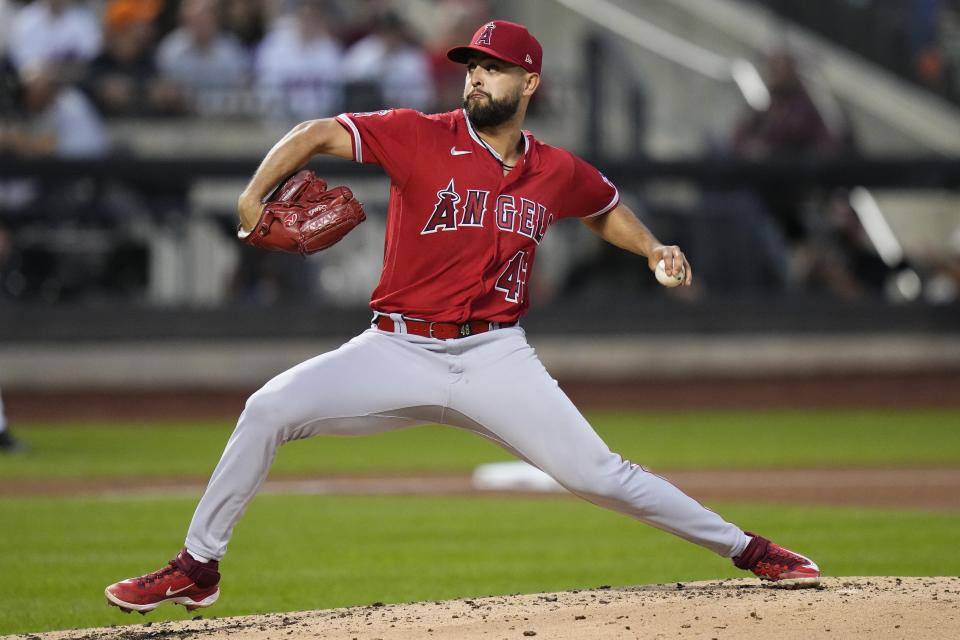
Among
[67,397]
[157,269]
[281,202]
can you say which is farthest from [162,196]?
[281,202]

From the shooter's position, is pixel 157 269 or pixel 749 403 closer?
pixel 157 269

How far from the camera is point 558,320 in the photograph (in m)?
15.1

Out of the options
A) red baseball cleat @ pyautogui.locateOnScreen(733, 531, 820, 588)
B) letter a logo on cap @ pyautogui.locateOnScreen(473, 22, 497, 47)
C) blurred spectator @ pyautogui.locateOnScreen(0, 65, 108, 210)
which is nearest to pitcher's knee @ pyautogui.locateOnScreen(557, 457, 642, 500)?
red baseball cleat @ pyautogui.locateOnScreen(733, 531, 820, 588)

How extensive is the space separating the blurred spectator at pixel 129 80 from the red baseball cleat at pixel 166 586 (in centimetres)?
1068

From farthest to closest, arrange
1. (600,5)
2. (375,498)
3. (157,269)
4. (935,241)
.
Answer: (600,5), (935,241), (157,269), (375,498)

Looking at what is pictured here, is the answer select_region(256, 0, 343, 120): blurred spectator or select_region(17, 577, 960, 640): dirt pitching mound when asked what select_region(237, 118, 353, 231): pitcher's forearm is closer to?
select_region(17, 577, 960, 640): dirt pitching mound

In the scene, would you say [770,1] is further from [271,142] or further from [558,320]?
[271,142]

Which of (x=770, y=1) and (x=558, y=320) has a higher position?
(x=770, y=1)

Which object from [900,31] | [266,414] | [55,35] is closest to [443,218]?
[266,414]

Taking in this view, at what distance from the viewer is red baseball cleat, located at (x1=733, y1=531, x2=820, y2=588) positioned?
5.47 meters

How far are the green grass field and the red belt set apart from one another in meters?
1.44

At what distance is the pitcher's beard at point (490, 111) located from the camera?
5.32 m

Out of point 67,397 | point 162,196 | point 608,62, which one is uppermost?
point 608,62

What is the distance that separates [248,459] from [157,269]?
31.8ft
